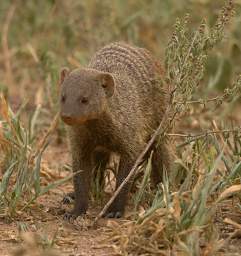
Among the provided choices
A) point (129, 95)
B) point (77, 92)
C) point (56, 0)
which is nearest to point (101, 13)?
point (56, 0)

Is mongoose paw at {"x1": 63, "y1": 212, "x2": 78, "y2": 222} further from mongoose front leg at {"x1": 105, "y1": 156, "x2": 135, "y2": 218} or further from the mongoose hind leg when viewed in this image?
the mongoose hind leg

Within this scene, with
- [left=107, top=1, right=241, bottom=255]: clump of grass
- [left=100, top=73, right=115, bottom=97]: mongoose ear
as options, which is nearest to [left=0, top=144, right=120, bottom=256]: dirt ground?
[left=107, top=1, right=241, bottom=255]: clump of grass

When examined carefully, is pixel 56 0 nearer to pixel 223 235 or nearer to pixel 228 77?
pixel 228 77

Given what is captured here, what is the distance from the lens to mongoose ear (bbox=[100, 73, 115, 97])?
148 inches

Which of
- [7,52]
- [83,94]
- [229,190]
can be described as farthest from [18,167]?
[7,52]

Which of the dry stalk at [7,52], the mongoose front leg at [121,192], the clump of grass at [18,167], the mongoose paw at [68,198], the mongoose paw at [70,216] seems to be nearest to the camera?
the clump of grass at [18,167]

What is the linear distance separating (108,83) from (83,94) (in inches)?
9.4

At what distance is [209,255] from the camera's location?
10.1 ft

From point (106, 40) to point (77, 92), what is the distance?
8.92 ft

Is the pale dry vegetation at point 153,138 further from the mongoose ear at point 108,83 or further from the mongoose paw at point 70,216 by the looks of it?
the mongoose ear at point 108,83

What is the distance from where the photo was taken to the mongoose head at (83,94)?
3.49 m

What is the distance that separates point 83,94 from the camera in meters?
3.60

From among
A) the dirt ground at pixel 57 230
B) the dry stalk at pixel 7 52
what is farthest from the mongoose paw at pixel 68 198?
the dry stalk at pixel 7 52

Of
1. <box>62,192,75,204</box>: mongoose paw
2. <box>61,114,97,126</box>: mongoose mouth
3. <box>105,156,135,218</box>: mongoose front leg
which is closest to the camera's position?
<box>61,114,97,126</box>: mongoose mouth
